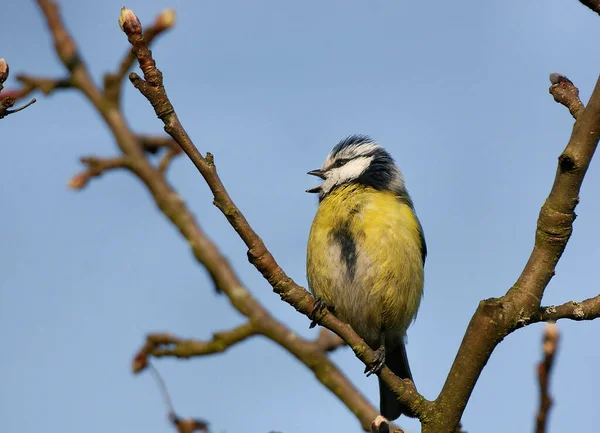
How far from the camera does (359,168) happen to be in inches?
209

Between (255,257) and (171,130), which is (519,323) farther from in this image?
(171,130)

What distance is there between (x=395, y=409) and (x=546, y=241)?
1825 mm

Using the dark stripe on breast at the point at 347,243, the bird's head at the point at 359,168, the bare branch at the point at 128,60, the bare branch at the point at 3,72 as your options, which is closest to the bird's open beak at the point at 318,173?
the bird's head at the point at 359,168

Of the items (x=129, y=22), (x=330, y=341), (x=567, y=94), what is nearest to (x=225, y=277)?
(x=330, y=341)

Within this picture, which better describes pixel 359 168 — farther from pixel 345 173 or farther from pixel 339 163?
pixel 339 163

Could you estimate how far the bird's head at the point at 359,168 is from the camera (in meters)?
5.04

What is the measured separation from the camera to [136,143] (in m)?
3.56

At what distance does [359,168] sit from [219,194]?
287 cm

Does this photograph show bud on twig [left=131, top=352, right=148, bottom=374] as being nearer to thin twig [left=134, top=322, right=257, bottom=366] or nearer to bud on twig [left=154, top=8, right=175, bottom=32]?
thin twig [left=134, top=322, right=257, bottom=366]

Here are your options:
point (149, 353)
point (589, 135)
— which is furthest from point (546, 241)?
point (149, 353)

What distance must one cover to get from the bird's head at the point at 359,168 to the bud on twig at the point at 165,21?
194 centimetres

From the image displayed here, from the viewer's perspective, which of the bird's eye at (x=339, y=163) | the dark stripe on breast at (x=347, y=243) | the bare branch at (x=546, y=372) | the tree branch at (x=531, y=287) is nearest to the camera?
the bare branch at (x=546, y=372)

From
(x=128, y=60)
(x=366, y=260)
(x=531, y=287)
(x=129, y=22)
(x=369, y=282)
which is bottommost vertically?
(x=531, y=287)

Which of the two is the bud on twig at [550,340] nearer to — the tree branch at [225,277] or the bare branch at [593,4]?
the tree branch at [225,277]
